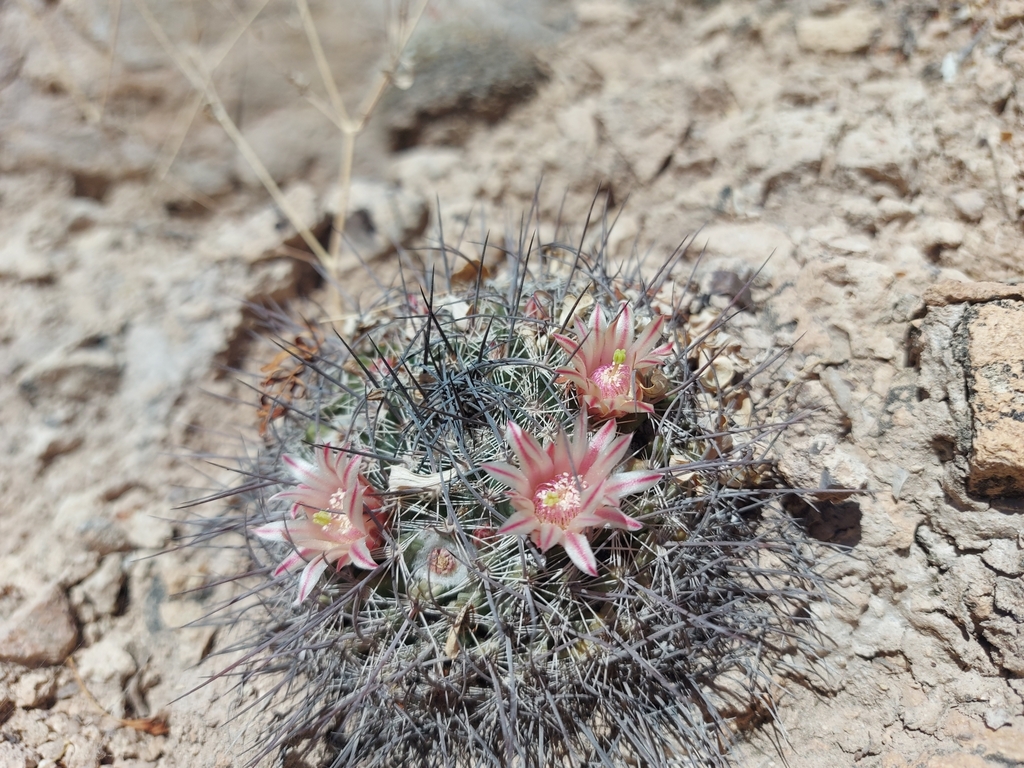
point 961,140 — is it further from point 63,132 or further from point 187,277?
point 63,132

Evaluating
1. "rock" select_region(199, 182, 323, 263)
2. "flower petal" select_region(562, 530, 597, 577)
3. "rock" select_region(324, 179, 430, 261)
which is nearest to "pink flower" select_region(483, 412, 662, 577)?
"flower petal" select_region(562, 530, 597, 577)

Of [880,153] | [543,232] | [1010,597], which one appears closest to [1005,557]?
[1010,597]

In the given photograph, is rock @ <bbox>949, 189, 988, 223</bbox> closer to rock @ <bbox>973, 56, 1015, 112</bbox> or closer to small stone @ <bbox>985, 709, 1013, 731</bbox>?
rock @ <bbox>973, 56, 1015, 112</bbox>

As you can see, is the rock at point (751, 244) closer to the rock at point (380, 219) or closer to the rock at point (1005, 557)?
the rock at point (1005, 557)

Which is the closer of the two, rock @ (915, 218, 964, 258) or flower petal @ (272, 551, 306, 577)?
flower petal @ (272, 551, 306, 577)

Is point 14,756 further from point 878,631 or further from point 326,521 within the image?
point 878,631

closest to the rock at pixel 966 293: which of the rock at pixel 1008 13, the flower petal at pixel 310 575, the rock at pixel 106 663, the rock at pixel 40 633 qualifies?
the rock at pixel 1008 13

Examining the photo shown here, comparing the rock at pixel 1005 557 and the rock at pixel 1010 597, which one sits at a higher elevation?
the rock at pixel 1005 557

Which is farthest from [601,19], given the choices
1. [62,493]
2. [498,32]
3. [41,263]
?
[62,493]
